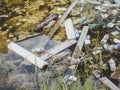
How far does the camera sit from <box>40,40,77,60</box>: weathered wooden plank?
21.9 feet

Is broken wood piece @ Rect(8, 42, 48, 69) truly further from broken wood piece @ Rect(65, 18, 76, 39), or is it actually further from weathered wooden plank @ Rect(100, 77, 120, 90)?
weathered wooden plank @ Rect(100, 77, 120, 90)

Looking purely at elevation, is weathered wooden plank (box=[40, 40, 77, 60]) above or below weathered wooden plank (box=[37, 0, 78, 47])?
below

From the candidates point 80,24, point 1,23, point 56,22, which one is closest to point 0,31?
point 1,23

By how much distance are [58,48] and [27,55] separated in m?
0.73

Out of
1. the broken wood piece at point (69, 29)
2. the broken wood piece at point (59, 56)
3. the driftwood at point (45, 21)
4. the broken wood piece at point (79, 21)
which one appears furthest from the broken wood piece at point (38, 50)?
the broken wood piece at point (79, 21)

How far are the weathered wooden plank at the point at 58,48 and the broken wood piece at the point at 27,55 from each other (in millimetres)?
211

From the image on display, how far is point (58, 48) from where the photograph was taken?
6.91m

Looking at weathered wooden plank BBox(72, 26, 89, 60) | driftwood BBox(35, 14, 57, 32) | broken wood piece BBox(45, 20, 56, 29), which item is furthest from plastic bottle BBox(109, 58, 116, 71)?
driftwood BBox(35, 14, 57, 32)

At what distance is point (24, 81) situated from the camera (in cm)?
609

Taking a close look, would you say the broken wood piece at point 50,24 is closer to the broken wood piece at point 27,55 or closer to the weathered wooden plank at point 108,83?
the broken wood piece at point 27,55

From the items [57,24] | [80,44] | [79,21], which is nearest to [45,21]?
[57,24]

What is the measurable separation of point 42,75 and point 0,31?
224cm

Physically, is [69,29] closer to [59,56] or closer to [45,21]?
[45,21]

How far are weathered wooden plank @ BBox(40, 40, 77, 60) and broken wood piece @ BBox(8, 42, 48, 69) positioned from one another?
0.21 m
